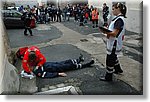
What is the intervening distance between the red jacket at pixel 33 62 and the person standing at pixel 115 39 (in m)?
0.47

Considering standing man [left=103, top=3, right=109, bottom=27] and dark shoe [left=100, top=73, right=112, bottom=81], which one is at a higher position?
standing man [left=103, top=3, right=109, bottom=27]

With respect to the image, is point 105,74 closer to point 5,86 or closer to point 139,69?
point 139,69

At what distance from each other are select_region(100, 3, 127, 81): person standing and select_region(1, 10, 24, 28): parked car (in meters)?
0.64

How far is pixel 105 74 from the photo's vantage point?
219 centimetres

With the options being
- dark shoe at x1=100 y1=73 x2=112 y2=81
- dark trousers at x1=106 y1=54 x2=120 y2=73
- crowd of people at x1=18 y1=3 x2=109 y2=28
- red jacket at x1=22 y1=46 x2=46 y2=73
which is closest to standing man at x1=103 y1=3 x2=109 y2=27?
crowd of people at x1=18 y1=3 x2=109 y2=28

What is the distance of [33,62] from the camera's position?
2186mm

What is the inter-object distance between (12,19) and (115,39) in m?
0.78

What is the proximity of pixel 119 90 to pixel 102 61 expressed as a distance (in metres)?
0.26

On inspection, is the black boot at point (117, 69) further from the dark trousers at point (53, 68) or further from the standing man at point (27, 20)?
the standing man at point (27, 20)

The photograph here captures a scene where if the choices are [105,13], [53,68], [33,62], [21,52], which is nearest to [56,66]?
A: [53,68]

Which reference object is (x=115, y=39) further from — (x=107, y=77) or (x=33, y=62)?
(x=33, y=62)

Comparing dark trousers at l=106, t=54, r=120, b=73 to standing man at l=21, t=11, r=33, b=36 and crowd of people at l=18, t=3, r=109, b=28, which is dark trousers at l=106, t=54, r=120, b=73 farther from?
standing man at l=21, t=11, r=33, b=36

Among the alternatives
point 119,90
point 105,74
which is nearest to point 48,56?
point 105,74

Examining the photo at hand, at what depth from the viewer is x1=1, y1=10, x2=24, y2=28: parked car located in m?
2.12
